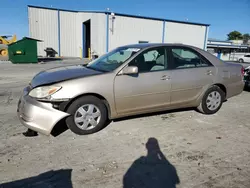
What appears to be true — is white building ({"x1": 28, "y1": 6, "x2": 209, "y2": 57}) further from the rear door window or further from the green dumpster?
the rear door window

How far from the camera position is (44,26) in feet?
85.8

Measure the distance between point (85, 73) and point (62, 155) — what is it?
148cm

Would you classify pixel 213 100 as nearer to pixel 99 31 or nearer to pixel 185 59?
pixel 185 59

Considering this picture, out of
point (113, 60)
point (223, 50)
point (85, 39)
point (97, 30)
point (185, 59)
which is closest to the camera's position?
point (113, 60)

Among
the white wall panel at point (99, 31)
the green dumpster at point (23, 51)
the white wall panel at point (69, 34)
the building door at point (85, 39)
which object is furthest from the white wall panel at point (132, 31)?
the green dumpster at point (23, 51)

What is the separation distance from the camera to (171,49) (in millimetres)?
4238

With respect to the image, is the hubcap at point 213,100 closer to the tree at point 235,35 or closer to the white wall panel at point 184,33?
the white wall panel at point 184,33

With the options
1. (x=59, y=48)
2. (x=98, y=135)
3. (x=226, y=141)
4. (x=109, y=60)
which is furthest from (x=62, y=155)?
(x=59, y=48)

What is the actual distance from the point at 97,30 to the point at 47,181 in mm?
23567

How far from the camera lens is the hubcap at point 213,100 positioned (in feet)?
15.3

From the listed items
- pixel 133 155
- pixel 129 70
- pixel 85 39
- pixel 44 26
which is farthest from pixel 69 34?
pixel 133 155

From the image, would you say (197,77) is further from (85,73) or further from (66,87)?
(66,87)

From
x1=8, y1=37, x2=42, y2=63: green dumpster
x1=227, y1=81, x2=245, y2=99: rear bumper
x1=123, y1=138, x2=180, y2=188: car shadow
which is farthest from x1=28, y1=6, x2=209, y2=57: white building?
x1=123, y1=138, x2=180, y2=188: car shadow

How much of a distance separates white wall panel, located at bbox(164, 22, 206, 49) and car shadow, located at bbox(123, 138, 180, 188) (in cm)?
2636
